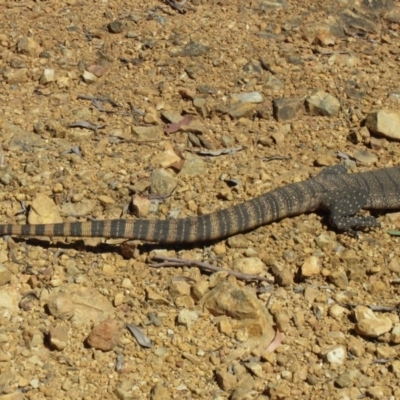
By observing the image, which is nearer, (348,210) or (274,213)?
(274,213)

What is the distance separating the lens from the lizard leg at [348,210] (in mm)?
6586

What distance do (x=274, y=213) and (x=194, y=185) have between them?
87 centimetres

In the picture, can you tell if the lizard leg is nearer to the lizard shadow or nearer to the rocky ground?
the rocky ground

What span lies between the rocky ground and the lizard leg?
0.55 feet

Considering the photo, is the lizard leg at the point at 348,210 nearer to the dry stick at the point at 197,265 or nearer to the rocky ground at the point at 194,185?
the rocky ground at the point at 194,185

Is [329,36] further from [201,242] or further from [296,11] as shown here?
[201,242]

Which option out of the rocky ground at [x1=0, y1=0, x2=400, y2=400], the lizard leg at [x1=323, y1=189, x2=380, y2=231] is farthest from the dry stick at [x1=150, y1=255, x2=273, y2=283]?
the lizard leg at [x1=323, y1=189, x2=380, y2=231]

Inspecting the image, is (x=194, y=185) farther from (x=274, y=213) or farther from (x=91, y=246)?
(x=91, y=246)

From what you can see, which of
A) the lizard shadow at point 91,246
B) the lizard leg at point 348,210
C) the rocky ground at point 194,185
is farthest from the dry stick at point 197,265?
the lizard leg at point 348,210

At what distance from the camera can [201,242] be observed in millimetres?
6211

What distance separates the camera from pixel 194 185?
6.71 m

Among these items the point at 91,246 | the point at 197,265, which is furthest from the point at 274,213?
the point at 91,246

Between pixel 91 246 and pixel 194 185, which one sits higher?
pixel 194 185

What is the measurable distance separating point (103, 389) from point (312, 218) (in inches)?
114
